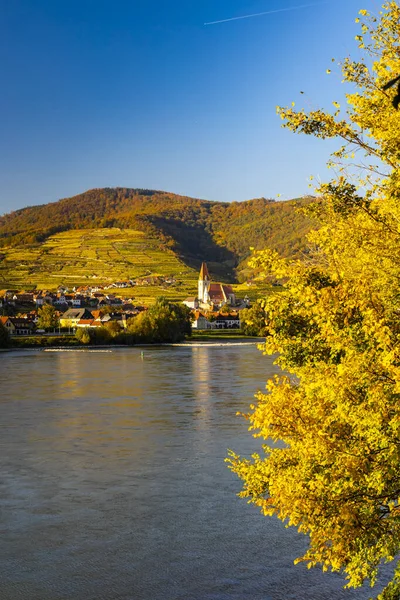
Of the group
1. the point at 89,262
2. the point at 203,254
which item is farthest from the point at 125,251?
the point at 203,254

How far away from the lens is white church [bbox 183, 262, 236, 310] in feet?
389

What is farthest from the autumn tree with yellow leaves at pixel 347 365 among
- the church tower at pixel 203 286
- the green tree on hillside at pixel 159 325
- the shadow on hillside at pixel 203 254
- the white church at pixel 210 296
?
the shadow on hillside at pixel 203 254

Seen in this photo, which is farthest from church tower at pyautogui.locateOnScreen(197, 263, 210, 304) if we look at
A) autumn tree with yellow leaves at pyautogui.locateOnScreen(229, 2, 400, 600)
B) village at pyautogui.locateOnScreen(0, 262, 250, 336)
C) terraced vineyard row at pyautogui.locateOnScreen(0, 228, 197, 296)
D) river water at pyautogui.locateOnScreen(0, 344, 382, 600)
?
autumn tree with yellow leaves at pyautogui.locateOnScreen(229, 2, 400, 600)

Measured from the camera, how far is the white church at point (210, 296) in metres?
119

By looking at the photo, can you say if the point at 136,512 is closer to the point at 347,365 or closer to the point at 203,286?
the point at 347,365

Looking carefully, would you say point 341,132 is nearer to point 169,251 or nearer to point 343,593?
point 343,593

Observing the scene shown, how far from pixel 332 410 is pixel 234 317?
9726 cm

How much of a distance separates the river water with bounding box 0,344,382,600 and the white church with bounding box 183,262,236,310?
301 feet

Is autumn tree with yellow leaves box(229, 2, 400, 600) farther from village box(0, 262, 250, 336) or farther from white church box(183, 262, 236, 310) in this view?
white church box(183, 262, 236, 310)

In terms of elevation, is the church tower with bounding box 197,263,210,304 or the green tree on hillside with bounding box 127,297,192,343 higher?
the church tower with bounding box 197,263,210,304

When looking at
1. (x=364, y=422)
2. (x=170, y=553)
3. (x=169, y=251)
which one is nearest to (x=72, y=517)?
(x=170, y=553)

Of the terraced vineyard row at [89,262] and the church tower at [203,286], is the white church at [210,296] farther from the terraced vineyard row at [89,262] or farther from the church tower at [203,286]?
the terraced vineyard row at [89,262]

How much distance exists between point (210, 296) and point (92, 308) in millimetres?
27161

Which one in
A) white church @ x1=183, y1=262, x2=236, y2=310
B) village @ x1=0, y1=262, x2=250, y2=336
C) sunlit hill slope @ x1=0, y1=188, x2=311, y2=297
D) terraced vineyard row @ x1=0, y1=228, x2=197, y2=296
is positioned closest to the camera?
village @ x1=0, y1=262, x2=250, y2=336
